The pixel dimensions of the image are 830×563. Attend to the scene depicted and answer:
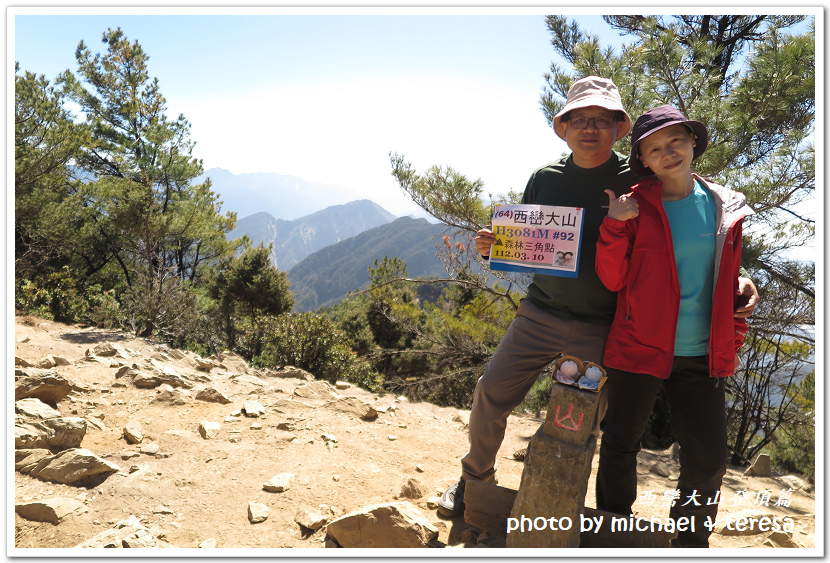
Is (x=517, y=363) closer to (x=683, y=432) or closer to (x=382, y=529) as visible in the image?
(x=683, y=432)

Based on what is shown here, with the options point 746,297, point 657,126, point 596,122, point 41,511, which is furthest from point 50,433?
point 746,297

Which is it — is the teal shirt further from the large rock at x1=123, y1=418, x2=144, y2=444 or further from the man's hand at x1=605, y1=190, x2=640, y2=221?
the large rock at x1=123, y1=418, x2=144, y2=444

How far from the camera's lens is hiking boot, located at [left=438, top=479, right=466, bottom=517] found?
2500 millimetres

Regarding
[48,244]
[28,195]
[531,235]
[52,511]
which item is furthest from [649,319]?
[48,244]

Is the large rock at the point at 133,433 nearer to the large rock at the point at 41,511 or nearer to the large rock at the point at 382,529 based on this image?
the large rock at the point at 41,511

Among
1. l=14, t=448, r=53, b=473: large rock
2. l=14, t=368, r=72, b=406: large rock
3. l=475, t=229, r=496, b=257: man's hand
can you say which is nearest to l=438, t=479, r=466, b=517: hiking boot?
l=475, t=229, r=496, b=257: man's hand

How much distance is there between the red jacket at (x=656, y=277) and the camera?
1918mm

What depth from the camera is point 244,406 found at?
386 centimetres

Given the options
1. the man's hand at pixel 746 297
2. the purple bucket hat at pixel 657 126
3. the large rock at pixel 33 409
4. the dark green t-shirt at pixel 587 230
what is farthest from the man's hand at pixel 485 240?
the large rock at pixel 33 409

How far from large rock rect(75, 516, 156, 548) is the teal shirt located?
7.62ft

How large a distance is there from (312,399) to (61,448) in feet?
6.37

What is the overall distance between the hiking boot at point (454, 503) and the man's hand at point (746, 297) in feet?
4.87

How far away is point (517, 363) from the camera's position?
235 centimetres

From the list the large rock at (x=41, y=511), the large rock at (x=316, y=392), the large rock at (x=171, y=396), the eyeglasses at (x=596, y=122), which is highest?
the eyeglasses at (x=596, y=122)
